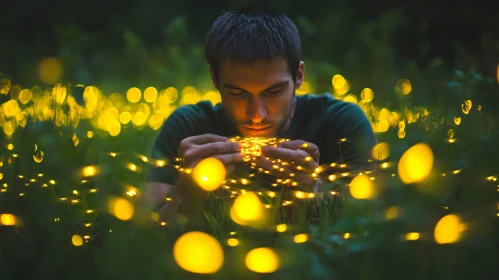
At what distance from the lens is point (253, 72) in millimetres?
1997

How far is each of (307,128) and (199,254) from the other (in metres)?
1.20

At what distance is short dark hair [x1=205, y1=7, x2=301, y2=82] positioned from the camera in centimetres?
206

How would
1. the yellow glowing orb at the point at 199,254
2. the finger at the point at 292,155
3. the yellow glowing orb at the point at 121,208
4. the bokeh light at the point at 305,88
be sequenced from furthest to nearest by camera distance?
the bokeh light at the point at 305,88 < the finger at the point at 292,155 < the yellow glowing orb at the point at 121,208 < the yellow glowing orb at the point at 199,254

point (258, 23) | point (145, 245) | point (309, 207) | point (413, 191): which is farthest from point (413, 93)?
point (145, 245)

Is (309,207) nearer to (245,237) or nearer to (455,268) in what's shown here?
(245,237)

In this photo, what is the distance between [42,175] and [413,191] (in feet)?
3.22

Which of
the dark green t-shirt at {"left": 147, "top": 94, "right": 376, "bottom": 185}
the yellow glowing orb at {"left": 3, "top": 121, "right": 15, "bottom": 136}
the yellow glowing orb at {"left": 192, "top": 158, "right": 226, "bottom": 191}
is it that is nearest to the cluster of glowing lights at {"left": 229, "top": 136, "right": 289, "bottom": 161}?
the yellow glowing orb at {"left": 192, "top": 158, "right": 226, "bottom": 191}

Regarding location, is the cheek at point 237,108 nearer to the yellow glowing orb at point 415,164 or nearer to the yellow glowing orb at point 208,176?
the yellow glowing orb at point 208,176

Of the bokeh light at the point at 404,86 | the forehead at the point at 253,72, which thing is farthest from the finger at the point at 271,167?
the bokeh light at the point at 404,86

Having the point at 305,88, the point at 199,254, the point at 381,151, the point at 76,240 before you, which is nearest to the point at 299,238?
the point at 199,254

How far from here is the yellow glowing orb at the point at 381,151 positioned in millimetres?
1624

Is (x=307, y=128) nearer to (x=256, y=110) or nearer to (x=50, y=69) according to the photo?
(x=256, y=110)

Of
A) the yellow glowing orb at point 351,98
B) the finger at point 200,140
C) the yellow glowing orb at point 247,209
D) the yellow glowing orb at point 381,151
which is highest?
the yellow glowing orb at point 351,98

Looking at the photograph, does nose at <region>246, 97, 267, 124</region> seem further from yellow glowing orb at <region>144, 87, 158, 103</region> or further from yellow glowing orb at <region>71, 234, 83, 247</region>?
yellow glowing orb at <region>144, 87, 158, 103</region>
